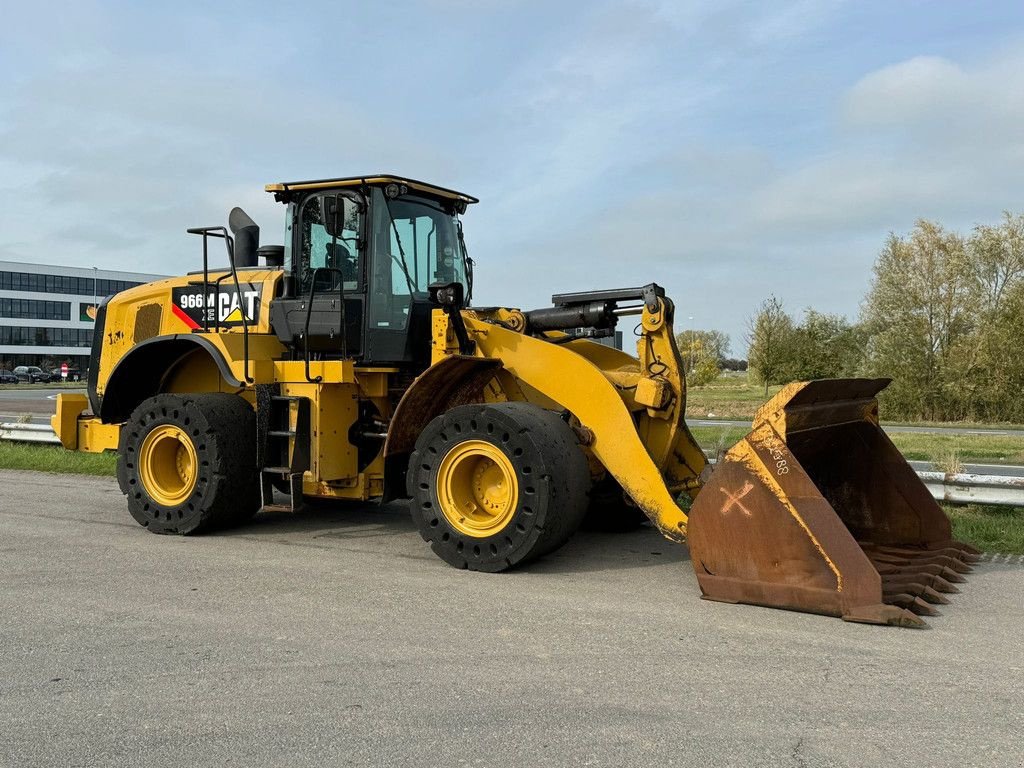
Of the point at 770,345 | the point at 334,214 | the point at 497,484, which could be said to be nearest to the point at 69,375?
the point at 770,345

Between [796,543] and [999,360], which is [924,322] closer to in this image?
[999,360]

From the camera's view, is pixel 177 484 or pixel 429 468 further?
pixel 177 484

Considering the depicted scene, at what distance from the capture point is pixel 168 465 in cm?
831

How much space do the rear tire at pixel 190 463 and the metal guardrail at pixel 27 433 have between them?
7.71m

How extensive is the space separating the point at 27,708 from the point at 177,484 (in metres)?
4.61

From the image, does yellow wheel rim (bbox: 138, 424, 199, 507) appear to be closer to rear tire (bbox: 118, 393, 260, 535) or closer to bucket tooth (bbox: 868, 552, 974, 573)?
rear tire (bbox: 118, 393, 260, 535)

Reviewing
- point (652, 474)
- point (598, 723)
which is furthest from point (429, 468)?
point (598, 723)

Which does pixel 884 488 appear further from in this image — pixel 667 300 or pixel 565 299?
pixel 565 299

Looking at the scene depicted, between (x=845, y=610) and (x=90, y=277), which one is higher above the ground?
(x=90, y=277)

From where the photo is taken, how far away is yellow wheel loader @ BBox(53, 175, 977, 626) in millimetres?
5555

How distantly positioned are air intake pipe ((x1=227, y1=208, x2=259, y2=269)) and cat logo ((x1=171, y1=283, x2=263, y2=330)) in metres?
0.39

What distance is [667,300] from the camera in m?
6.90

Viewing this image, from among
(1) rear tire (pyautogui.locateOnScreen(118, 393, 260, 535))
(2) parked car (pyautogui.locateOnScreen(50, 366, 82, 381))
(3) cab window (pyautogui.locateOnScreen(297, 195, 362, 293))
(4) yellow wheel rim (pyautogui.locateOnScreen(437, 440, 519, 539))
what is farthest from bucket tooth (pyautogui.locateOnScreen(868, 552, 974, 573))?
(2) parked car (pyautogui.locateOnScreen(50, 366, 82, 381))

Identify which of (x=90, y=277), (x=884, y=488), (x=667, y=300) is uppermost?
(x=90, y=277)
